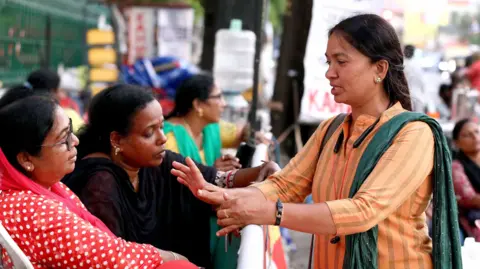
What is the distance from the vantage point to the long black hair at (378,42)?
2412 millimetres

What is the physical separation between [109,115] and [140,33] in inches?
398

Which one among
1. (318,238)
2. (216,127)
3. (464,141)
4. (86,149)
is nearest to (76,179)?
(86,149)

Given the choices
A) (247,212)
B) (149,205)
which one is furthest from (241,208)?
(149,205)

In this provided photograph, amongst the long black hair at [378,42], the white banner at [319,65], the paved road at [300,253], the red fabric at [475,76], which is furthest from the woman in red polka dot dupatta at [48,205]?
the red fabric at [475,76]

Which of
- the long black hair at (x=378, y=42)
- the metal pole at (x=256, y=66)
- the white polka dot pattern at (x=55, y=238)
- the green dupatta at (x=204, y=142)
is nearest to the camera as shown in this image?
the white polka dot pattern at (x=55, y=238)

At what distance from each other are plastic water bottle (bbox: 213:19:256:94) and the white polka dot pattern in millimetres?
5224

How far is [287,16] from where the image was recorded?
983cm

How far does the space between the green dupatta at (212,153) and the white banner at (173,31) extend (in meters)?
6.64

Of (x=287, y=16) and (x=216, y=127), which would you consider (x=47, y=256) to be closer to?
(x=216, y=127)

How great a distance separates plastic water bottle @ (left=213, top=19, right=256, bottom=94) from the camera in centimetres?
769

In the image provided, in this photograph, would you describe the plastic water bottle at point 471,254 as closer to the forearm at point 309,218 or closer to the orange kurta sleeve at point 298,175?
the orange kurta sleeve at point 298,175

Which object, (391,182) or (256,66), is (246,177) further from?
(256,66)

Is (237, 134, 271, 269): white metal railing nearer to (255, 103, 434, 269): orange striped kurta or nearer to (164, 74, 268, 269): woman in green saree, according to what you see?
(255, 103, 434, 269): orange striped kurta

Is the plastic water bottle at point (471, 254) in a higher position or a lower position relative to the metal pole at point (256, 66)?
lower
